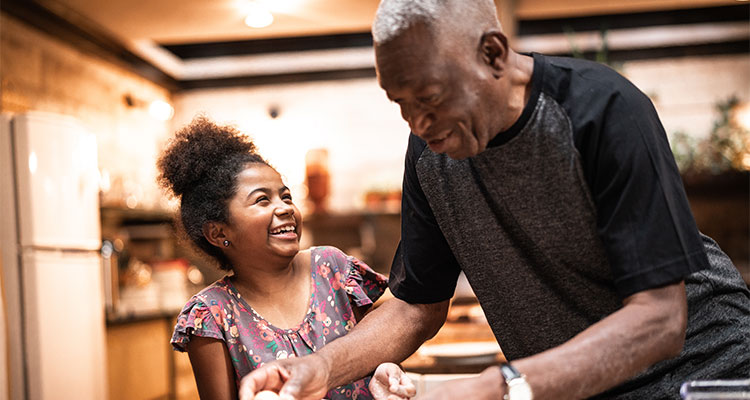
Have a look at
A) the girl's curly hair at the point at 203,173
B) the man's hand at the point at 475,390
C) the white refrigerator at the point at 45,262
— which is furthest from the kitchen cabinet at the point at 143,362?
the man's hand at the point at 475,390

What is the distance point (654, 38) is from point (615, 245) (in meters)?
7.71

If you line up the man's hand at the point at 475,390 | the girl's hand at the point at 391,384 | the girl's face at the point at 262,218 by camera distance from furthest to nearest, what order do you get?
the girl's face at the point at 262,218, the girl's hand at the point at 391,384, the man's hand at the point at 475,390

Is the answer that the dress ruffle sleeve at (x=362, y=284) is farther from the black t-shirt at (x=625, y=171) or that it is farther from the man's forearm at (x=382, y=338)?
the black t-shirt at (x=625, y=171)

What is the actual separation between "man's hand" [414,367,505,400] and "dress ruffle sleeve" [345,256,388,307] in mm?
993

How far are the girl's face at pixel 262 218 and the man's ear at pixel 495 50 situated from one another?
2.94 ft

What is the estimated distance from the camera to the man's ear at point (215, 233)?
6.88ft

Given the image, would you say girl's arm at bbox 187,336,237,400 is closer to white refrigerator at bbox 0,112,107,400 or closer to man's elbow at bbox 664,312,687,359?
man's elbow at bbox 664,312,687,359

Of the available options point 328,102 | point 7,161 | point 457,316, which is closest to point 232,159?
point 457,316

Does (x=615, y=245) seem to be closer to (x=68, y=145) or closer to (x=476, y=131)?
(x=476, y=131)

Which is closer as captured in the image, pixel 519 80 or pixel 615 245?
pixel 615 245

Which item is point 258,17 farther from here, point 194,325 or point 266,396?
point 266,396

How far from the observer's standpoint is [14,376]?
4570 mm

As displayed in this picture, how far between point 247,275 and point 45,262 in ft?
10.1

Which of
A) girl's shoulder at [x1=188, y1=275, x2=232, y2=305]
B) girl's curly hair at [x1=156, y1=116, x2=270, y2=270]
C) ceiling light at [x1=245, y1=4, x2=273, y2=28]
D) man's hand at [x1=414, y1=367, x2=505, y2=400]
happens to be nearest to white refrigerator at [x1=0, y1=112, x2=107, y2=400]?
ceiling light at [x1=245, y1=4, x2=273, y2=28]
